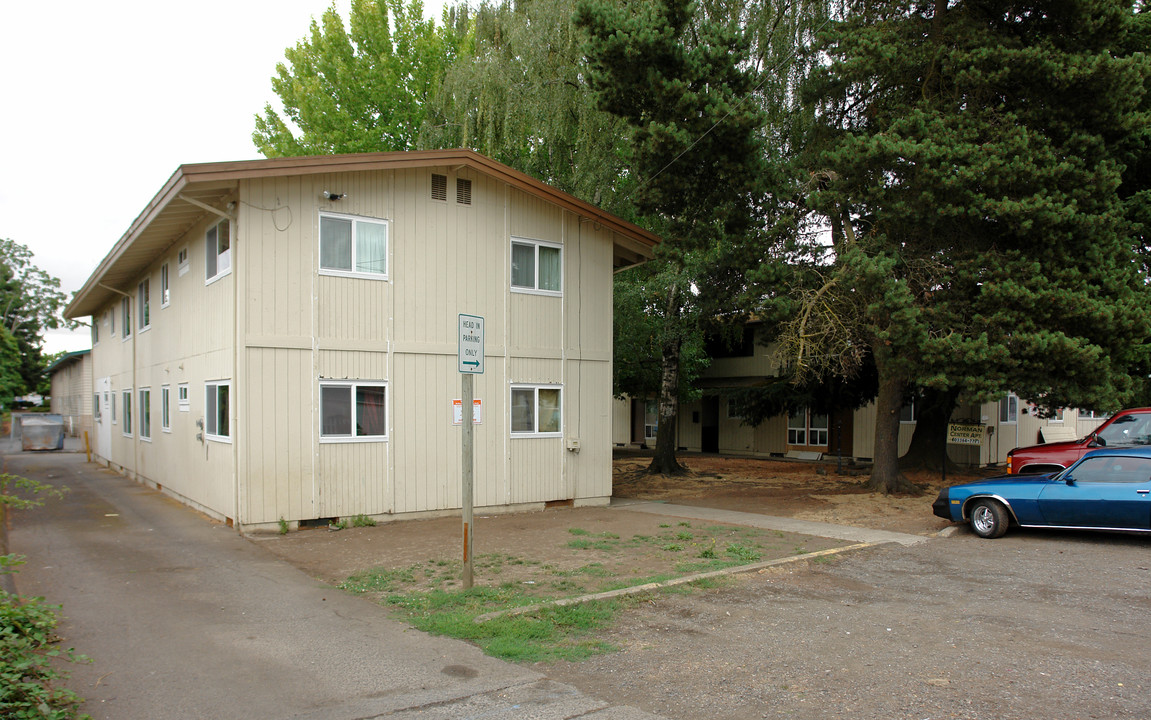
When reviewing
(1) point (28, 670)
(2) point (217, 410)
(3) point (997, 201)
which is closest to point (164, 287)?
(2) point (217, 410)

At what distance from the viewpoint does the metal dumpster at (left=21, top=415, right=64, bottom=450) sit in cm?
3156

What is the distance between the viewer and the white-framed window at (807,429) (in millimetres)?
28127

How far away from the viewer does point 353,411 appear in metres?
12.4

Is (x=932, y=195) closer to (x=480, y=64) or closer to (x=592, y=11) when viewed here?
(x=592, y=11)

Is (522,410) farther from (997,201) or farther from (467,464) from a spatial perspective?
(997,201)

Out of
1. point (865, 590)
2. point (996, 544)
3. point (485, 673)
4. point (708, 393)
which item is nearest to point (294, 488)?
point (485, 673)

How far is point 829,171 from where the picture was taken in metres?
14.5

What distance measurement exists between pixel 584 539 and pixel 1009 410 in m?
22.3

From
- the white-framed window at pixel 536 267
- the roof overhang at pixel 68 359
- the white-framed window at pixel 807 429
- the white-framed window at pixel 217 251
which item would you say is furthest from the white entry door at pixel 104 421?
the white-framed window at pixel 807 429

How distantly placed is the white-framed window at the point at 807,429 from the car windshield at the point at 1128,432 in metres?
13.7

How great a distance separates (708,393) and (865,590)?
22.0m

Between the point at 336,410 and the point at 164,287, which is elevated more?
the point at 164,287

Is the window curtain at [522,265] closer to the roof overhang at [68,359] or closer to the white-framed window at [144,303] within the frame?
the white-framed window at [144,303]

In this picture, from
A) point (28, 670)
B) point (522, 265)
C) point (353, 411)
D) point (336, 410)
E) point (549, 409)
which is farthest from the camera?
point (549, 409)
